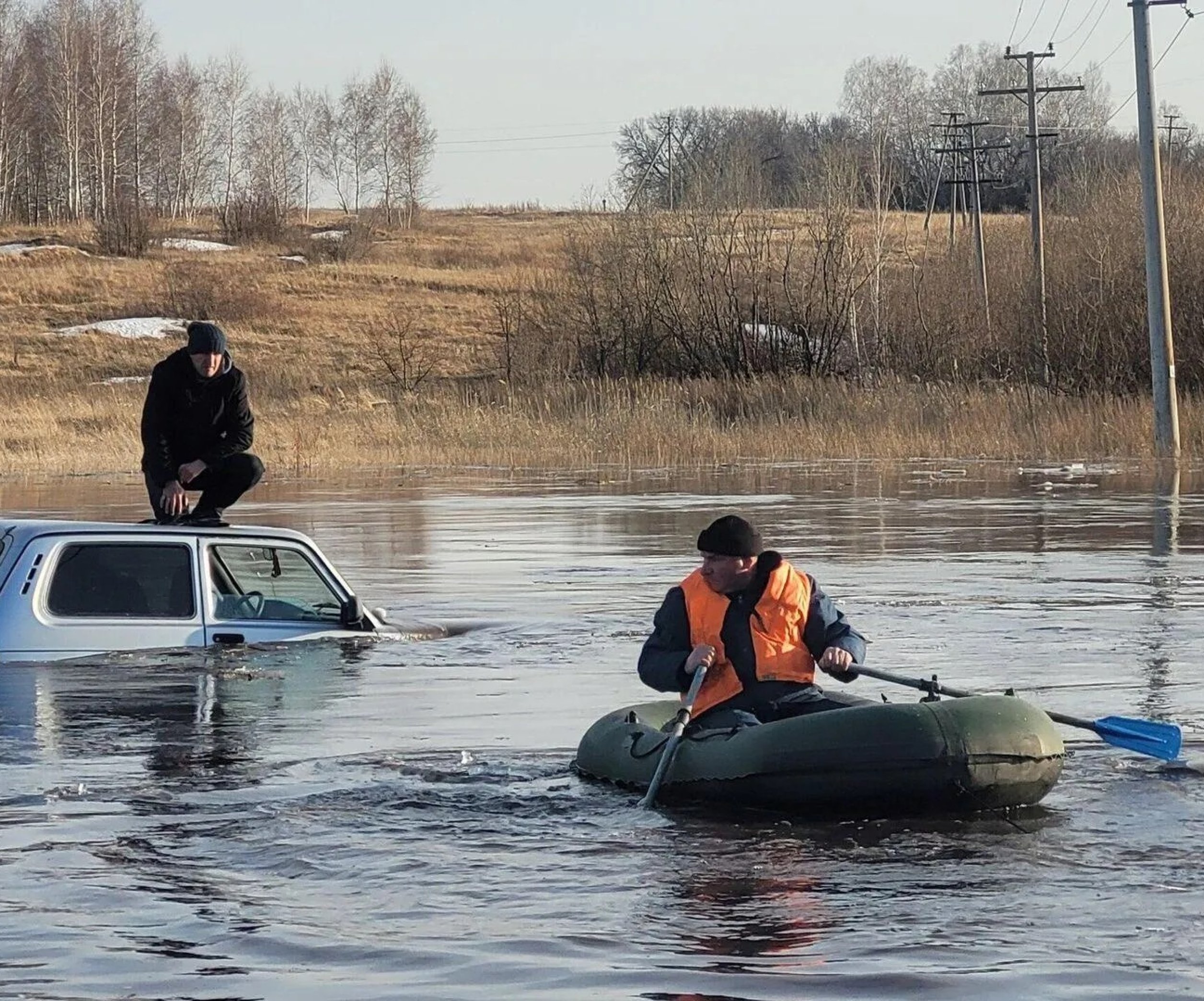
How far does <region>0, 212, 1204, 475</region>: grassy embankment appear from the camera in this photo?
3988 cm

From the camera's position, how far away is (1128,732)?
407 inches

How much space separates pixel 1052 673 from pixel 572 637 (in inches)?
146

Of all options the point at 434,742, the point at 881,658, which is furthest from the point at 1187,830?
the point at 881,658

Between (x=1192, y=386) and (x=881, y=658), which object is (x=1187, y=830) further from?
(x=1192, y=386)

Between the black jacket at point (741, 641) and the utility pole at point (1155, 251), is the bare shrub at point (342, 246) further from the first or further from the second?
the black jacket at point (741, 641)

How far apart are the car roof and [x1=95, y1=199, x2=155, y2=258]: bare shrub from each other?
85090mm

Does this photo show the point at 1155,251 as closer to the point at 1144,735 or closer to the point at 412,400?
the point at 412,400

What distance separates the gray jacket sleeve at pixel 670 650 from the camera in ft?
34.0

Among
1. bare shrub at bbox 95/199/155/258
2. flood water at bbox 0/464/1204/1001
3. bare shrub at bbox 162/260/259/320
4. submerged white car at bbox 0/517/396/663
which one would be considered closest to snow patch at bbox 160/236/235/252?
bare shrub at bbox 95/199/155/258

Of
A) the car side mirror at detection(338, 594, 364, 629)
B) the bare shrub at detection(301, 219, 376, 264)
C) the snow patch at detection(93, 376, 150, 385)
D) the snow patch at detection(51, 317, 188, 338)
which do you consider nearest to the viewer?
the car side mirror at detection(338, 594, 364, 629)

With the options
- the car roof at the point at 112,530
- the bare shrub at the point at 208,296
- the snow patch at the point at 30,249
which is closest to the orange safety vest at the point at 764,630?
the car roof at the point at 112,530

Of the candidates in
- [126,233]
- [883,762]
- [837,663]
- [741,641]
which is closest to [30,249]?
[126,233]

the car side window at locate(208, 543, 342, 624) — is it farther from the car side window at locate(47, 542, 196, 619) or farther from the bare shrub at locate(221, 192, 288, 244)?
the bare shrub at locate(221, 192, 288, 244)

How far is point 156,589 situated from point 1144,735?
595 centimetres
